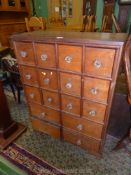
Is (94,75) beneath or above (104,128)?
above

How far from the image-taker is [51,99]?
1350mm

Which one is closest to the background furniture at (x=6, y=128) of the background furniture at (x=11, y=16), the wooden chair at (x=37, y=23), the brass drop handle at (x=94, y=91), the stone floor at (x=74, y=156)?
the stone floor at (x=74, y=156)

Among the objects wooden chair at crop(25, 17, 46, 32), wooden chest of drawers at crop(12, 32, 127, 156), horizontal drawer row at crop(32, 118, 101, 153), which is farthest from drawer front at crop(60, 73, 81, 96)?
wooden chair at crop(25, 17, 46, 32)

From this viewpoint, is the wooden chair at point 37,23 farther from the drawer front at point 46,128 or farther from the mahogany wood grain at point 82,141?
the mahogany wood grain at point 82,141

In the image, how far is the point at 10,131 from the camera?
1.66 m

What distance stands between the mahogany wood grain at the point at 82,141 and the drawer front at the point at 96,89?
1.52 feet

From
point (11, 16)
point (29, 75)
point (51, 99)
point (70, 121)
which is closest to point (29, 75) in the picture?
point (29, 75)

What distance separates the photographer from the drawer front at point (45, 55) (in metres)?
1.08

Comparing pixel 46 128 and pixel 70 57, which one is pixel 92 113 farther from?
pixel 46 128

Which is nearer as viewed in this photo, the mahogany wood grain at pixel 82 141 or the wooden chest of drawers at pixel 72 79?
the wooden chest of drawers at pixel 72 79

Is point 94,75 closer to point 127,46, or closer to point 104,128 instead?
point 127,46

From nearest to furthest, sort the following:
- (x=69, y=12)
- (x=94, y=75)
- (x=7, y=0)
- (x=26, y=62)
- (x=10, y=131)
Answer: (x=94, y=75)
(x=26, y=62)
(x=10, y=131)
(x=7, y=0)
(x=69, y=12)

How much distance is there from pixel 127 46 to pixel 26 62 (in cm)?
79

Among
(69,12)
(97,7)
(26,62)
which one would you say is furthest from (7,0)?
(26,62)
